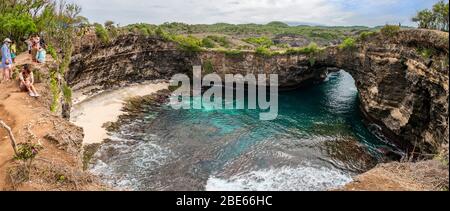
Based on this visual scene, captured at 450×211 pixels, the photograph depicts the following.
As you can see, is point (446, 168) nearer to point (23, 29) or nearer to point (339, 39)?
point (23, 29)

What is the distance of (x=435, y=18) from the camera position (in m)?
32.9

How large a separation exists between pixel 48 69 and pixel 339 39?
9465cm

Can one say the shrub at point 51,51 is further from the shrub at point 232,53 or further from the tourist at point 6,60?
the shrub at point 232,53

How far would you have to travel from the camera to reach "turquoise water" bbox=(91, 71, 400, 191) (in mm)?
26094

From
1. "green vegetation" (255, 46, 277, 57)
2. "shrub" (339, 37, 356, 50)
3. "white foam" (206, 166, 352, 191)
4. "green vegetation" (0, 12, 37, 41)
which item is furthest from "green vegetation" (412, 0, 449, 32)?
"green vegetation" (0, 12, 37, 41)

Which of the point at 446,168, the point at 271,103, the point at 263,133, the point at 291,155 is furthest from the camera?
the point at 271,103

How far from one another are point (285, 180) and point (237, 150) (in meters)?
6.45

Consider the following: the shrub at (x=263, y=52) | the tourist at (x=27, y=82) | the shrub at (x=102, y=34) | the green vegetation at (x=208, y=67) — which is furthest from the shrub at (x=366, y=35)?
the tourist at (x=27, y=82)

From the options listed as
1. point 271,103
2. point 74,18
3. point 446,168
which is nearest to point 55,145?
point 446,168

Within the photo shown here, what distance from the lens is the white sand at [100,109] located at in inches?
1329

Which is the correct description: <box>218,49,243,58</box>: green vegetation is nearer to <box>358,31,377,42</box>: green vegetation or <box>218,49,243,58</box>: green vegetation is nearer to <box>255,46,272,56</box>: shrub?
<box>255,46,272,56</box>: shrub

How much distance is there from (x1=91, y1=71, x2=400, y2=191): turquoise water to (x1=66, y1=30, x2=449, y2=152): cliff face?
11.9 feet

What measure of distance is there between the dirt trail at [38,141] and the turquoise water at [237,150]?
25.8 ft

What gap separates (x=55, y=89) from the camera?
82.7ft
